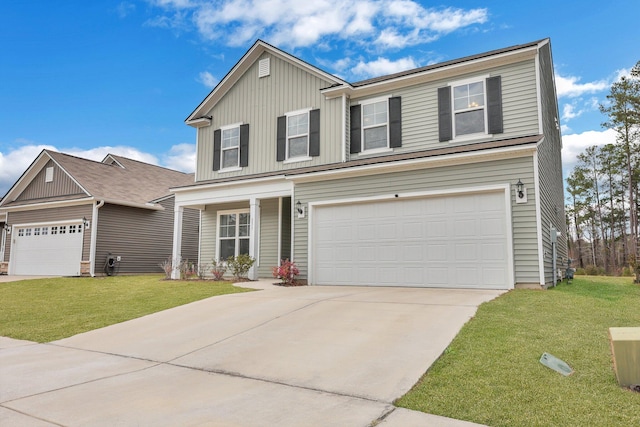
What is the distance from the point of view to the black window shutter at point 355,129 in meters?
13.4

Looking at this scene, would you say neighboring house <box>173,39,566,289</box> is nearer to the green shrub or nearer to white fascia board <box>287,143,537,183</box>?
white fascia board <box>287,143,537,183</box>

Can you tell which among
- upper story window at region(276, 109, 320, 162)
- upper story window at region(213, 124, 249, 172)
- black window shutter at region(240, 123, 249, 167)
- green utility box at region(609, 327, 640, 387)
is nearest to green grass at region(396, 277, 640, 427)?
green utility box at region(609, 327, 640, 387)

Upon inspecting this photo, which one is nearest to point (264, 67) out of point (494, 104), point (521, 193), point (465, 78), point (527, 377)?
point (465, 78)

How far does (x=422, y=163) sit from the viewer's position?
34.8 ft

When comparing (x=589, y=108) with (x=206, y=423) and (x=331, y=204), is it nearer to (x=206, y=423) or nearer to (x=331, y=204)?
(x=331, y=204)

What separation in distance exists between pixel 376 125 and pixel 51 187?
52.2ft

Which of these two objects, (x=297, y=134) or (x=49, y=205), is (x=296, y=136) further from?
(x=49, y=205)

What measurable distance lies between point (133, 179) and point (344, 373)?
2009 centimetres

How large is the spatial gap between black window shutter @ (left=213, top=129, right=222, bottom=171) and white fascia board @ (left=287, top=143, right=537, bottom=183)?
4.14 metres

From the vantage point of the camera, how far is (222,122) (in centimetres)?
1590

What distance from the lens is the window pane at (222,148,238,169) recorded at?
15.4 metres

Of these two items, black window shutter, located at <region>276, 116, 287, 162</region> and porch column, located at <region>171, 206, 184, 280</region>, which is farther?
porch column, located at <region>171, 206, 184, 280</region>

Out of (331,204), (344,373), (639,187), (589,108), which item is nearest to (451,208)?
(331,204)

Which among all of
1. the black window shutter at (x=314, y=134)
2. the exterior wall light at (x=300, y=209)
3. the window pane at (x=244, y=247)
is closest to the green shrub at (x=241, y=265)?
the window pane at (x=244, y=247)
